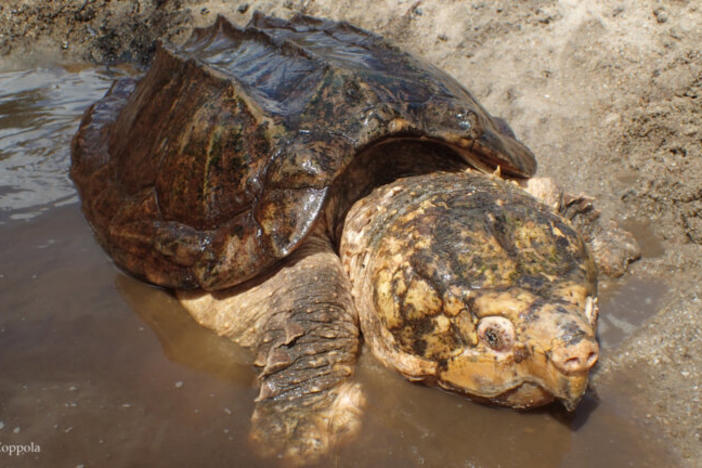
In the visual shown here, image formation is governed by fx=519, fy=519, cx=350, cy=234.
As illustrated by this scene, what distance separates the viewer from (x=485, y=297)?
1904 mm

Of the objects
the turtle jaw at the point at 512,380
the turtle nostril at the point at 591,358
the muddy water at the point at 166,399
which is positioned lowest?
the muddy water at the point at 166,399

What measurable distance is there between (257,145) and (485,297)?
4.20 feet

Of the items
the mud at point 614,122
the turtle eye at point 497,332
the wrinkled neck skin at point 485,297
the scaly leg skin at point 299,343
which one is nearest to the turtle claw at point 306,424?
the scaly leg skin at point 299,343

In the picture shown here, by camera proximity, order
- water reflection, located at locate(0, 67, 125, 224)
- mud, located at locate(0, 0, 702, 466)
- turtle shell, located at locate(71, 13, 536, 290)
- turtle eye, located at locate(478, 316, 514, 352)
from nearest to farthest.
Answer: turtle eye, located at locate(478, 316, 514, 352) → mud, located at locate(0, 0, 702, 466) → turtle shell, located at locate(71, 13, 536, 290) → water reflection, located at locate(0, 67, 125, 224)

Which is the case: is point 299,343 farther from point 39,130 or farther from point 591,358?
point 39,130

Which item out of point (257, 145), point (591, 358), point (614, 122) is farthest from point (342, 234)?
point (614, 122)

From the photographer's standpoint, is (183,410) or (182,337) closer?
(183,410)

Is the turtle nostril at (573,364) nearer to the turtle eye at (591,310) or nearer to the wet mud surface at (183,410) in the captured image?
the turtle eye at (591,310)

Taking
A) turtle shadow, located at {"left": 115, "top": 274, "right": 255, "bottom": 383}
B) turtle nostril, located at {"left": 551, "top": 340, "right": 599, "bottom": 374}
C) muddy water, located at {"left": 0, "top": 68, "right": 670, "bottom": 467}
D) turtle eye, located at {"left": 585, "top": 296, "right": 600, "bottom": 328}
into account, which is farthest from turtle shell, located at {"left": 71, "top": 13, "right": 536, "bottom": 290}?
turtle nostril, located at {"left": 551, "top": 340, "right": 599, "bottom": 374}

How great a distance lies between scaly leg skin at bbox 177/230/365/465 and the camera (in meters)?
2.07

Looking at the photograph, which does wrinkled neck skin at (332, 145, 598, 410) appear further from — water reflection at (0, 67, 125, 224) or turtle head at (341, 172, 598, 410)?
water reflection at (0, 67, 125, 224)

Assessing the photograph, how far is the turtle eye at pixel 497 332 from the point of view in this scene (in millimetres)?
1856

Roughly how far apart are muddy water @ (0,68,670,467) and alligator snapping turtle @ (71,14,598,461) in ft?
0.38

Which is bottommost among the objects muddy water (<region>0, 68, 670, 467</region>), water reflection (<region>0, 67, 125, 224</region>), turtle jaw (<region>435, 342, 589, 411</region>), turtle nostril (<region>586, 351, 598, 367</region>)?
water reflection (<region>0, 67, 125, 224</region>)
